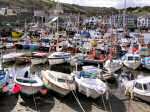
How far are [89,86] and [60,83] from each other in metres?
2.61

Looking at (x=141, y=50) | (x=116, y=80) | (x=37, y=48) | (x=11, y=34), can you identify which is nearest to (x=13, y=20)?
(x=11, y=34)

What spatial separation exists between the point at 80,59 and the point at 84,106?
20.4m

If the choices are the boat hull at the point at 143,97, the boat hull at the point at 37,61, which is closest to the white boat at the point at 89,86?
the boat hull at the point at 143,97

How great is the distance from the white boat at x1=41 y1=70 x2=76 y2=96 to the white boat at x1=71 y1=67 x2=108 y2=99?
2.32 feet

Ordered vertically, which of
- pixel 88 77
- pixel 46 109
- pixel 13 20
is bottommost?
pixel 46 109

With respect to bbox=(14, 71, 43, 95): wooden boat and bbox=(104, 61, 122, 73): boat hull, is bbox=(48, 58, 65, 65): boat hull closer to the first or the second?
bbox=(104, 61, 122, 73): boat hull

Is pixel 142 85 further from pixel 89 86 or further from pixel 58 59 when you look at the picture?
pixel 58 59

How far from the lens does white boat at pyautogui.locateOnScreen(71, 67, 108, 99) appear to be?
2719 centimetres

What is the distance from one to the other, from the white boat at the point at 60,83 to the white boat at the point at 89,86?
708 millimetres

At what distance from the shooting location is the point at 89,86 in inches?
1083

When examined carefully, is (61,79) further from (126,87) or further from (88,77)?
(126,87)

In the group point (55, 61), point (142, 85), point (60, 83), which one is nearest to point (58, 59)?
point (55, 61)

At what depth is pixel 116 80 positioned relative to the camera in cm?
3512

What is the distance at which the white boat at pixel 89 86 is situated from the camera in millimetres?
27188
